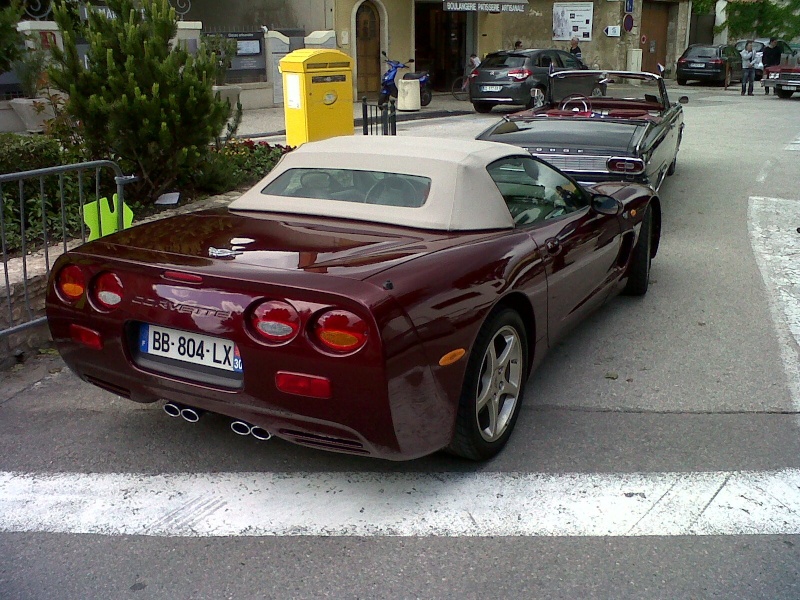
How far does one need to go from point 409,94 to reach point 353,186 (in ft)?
60.5

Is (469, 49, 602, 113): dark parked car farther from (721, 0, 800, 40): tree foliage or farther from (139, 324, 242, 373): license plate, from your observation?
(721, 0, 800, 40): tree foliage

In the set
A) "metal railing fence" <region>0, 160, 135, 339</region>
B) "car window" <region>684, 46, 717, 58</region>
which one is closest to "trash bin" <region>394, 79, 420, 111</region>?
"metal railing fence" <region>0, 160, 135, 339</region>

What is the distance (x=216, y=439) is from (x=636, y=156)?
5.25 metres

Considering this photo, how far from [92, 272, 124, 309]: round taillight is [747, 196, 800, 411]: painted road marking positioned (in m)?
3.42

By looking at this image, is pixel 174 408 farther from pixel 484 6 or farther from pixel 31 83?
pixel 484 6

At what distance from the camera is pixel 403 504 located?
3.60 meters

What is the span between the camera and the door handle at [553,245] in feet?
14.3

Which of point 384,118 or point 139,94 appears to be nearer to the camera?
point 139,94

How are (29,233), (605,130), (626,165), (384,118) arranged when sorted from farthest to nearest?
(384,118) → (605,130) → (626,165) → (29,233)

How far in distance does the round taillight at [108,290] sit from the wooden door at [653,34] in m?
38.8

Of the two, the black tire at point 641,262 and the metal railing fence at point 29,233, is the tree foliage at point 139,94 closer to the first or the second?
the metal railing fence at point 29,233

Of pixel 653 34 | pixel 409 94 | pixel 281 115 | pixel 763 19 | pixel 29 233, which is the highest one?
pixel 763 19

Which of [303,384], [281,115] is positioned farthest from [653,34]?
[303,384]

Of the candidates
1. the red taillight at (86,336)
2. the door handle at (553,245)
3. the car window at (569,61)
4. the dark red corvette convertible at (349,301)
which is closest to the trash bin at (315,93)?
the dark red corvette convertible at (349,301)
